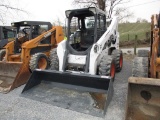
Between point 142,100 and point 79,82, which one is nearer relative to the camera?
point 142,100

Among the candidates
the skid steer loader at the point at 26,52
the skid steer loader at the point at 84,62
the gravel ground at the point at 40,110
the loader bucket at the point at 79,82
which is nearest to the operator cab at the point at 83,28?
the skid steer loader at the point at 84,62

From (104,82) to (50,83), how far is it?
1.67 metres

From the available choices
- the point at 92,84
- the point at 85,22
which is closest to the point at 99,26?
the point at 85,22

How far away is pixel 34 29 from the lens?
683 centimetres

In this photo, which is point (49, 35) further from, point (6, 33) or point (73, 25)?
point (6, 33)

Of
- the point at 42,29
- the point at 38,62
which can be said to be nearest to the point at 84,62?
the point at 38,62

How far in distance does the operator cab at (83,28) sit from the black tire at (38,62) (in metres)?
1.40

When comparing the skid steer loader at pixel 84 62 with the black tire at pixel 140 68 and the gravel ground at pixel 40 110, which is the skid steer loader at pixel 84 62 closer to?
the gravel ground at pixel 40 110

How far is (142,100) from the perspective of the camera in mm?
3240

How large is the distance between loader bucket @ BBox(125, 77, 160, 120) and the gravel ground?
1.15 ft

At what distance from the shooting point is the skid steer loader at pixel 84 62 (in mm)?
4262

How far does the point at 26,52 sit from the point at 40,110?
2.80m

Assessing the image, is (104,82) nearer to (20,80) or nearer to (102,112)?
(102,112)

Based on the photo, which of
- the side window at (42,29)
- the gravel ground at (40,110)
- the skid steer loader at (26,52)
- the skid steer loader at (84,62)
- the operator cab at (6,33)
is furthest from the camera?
the operator cab at (6,33)
